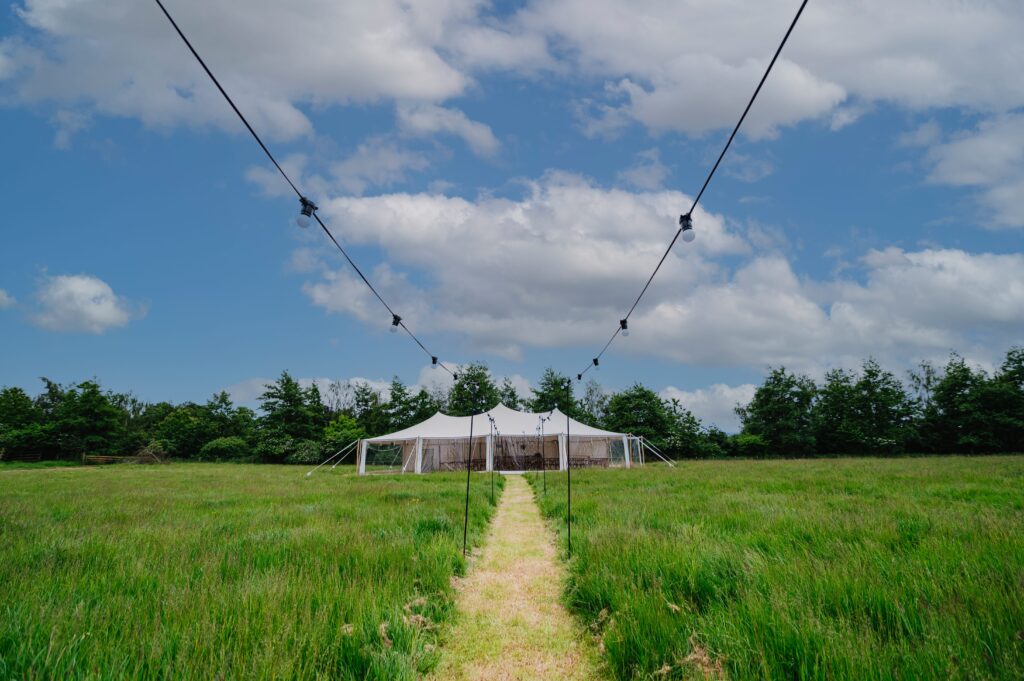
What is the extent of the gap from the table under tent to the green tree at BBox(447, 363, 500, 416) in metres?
21.2

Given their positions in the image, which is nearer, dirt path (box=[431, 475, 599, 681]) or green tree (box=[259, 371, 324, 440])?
dirt path (box=[431, 475, 599, 681])

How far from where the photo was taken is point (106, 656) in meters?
2.37

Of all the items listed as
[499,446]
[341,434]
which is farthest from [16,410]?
[499,446]

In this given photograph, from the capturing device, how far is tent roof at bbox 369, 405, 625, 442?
2494cm

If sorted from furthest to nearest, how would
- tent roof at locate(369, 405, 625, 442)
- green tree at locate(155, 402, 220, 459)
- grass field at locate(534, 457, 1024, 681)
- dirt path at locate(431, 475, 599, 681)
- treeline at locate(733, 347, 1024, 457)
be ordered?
1. green tree at locate(155, 402, 220, 459)
2. treeline at locate(733, 347, 1024, 457)
3. tent roof at locate(369, 405, 625, 442)
4. dirt path at locate(431, 475, 599, 681)
5. grass field at locate(534, 457, 1024, 681)

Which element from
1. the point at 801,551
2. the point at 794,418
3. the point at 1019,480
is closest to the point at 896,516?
the point at 801,551

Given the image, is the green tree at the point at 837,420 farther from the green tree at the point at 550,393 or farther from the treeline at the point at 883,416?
the green tree at the point at 550,393

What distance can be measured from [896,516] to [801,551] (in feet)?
9.96

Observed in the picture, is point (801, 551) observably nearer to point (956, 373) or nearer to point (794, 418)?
point (794, 418)

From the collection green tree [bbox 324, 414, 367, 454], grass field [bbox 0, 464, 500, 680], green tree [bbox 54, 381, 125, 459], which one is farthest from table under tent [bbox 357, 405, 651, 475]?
green tree [bbox 54, 381, 125, 459]

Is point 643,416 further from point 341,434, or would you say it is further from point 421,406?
point 341,434

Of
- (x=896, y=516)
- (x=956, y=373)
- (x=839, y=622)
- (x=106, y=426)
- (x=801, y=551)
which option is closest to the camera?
(x=839, y=622)

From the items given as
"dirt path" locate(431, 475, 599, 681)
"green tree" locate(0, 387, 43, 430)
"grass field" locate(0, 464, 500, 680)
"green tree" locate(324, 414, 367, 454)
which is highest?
"green tree" locate(0, 387, 43, 430)

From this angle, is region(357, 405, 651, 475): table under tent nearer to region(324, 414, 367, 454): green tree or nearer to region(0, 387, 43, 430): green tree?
region(324, 414, 367, 454): green tree
